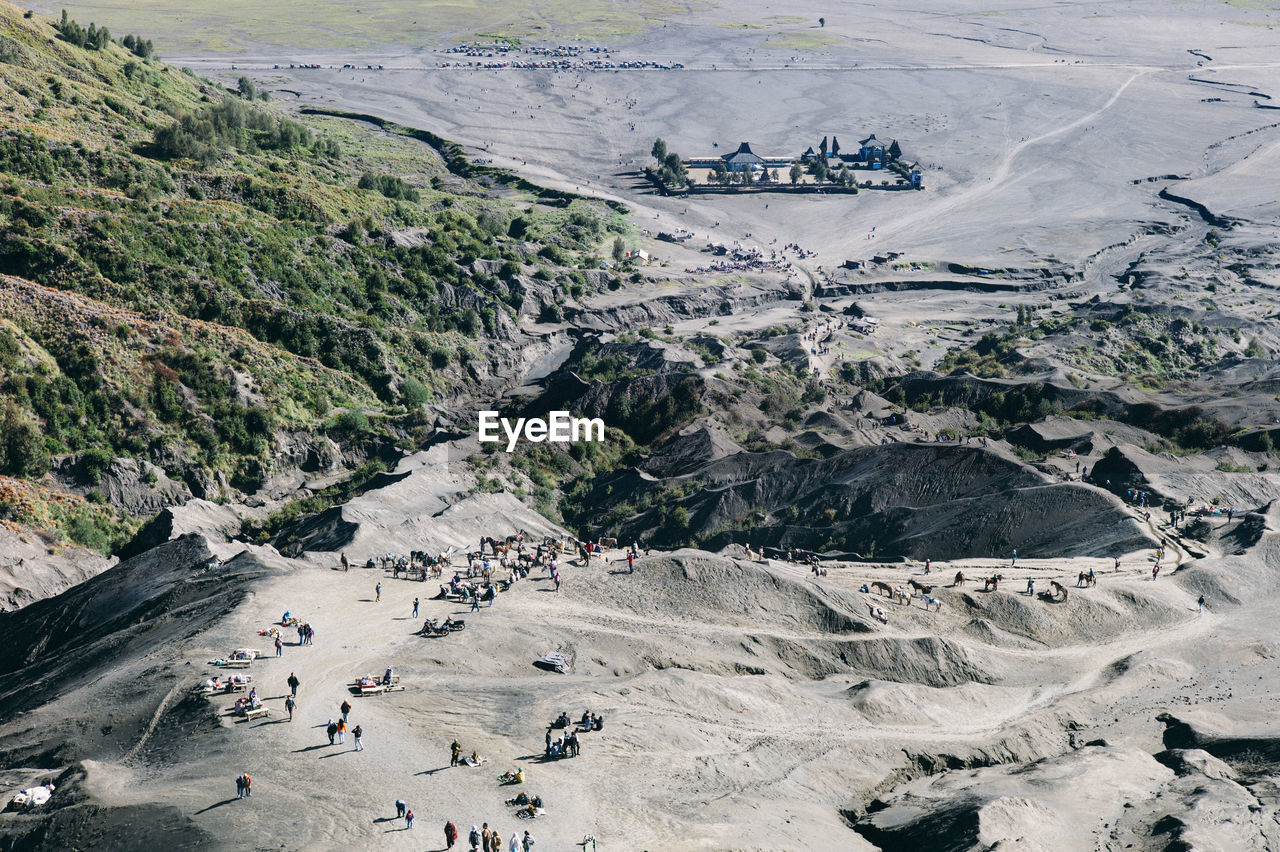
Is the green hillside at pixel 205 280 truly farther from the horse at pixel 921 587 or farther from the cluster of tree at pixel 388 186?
the horse at pixel 921 587

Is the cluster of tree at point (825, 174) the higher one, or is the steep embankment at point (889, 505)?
the cluster of tree at point (825, 174)

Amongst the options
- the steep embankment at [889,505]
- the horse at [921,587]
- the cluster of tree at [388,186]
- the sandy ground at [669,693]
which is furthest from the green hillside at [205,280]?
the horse at [921,587]

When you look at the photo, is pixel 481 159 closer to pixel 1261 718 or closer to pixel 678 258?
pixel 678 258

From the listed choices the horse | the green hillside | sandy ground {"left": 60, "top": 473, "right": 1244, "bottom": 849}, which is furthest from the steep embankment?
the green hillside

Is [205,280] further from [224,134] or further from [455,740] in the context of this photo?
[455,740]

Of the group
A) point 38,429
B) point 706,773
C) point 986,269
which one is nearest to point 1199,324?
point 986,269

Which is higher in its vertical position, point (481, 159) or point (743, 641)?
point (481, 159)

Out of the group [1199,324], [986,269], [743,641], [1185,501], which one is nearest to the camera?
[743,641]
